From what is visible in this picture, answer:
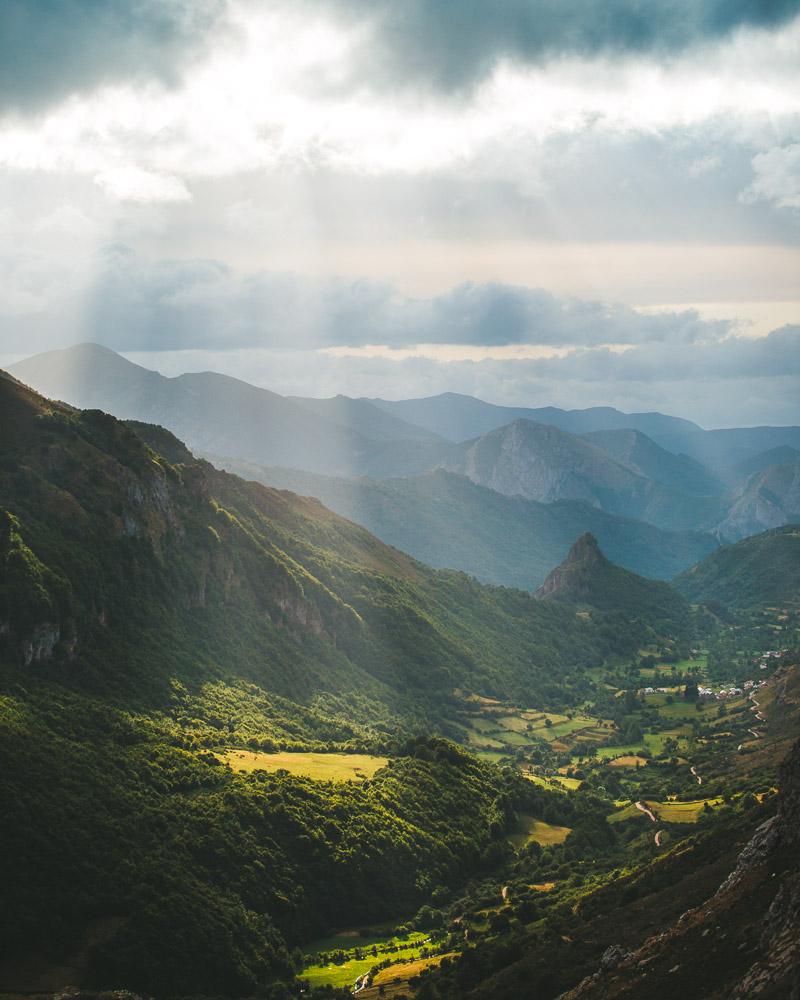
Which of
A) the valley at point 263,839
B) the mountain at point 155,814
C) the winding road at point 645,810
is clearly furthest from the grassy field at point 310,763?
the winding road at point 645,810

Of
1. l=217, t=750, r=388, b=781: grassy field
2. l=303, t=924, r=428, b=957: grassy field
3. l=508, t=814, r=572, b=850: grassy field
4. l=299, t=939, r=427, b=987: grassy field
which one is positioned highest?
l=217, t=750, r=388, b=781: grassy field

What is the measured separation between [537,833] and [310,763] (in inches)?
1739

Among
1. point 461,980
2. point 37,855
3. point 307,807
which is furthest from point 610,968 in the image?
point 307,807

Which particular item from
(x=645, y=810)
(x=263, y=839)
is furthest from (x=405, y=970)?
(x=645, y=810)

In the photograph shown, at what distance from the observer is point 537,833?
549 ft

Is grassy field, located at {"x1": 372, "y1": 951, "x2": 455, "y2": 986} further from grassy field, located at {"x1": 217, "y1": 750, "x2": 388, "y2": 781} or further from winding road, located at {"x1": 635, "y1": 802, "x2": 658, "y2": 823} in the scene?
winding road, located at {"x1": 635, "y1": 802, "x2": 658, "y2": 823}

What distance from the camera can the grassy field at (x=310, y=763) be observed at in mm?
158375

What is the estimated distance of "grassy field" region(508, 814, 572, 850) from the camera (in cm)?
16309

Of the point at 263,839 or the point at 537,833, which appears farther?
the point at 537,833

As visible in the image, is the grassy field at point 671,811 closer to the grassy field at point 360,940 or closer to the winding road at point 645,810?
the winding road at point 645,810

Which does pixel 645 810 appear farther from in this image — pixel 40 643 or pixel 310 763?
pixel 40 643

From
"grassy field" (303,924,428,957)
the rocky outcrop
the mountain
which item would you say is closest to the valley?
the mountain

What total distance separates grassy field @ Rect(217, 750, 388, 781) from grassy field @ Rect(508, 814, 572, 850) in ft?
95.9

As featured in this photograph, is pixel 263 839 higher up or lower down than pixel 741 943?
lower down
